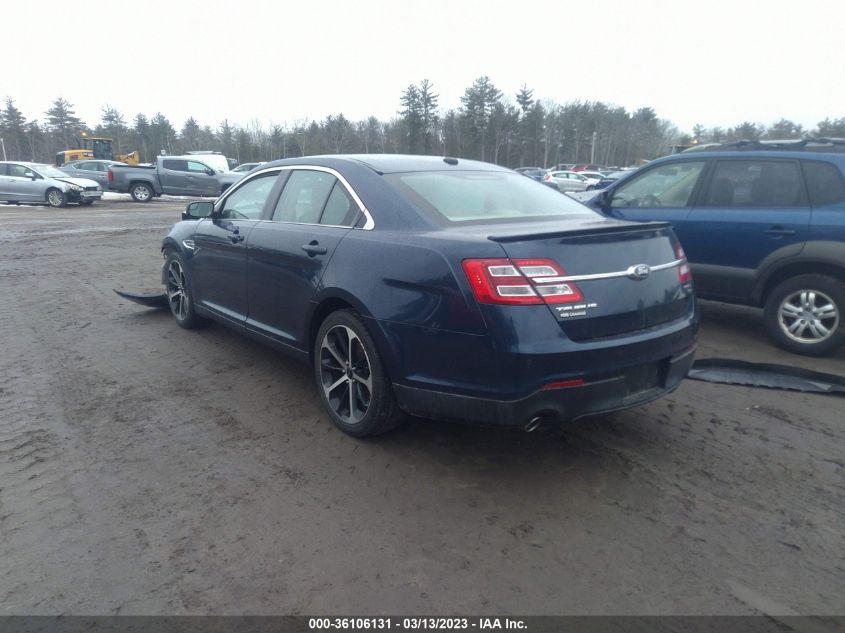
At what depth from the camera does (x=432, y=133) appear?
56.1 m

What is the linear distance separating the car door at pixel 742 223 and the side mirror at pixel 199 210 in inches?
176

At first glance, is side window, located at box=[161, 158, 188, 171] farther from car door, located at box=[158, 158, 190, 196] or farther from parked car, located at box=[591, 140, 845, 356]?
parked car, located at box=[591, 140, 845, 356]

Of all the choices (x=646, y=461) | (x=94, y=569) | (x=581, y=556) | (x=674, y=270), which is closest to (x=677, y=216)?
(x=674, y=270)

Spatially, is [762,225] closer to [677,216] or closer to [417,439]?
[677,216]

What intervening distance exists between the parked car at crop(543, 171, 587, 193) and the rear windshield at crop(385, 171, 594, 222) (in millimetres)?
27850

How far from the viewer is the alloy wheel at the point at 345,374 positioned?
366 cm

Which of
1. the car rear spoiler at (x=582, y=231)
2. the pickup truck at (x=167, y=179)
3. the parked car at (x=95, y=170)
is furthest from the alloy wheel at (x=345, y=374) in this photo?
the parked car at (x=95, y=170)

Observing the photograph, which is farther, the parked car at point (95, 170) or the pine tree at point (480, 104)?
the pine tree at point (480, 104)

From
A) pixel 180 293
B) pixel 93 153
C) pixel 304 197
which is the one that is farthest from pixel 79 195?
pixel 93 153

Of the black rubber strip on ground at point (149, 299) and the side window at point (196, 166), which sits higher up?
the side window at point (196, 166)

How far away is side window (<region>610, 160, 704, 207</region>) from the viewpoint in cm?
627

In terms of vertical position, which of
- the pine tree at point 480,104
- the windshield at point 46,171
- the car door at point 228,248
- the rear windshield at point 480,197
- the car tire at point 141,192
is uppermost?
the pine tree at point 480,104

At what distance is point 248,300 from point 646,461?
3035 millimetres

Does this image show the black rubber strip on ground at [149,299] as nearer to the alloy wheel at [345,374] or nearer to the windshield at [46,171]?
the alloy wheel at [345,374]
